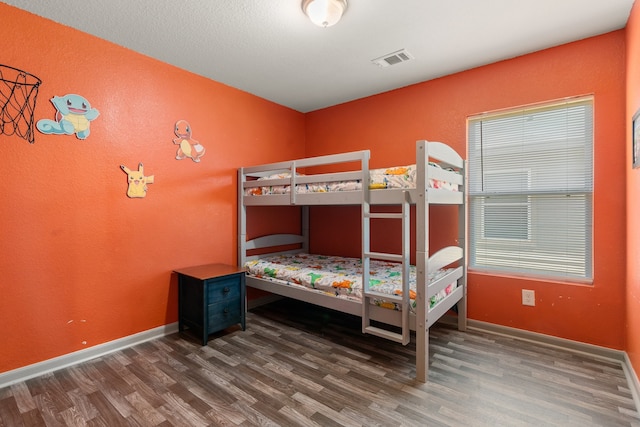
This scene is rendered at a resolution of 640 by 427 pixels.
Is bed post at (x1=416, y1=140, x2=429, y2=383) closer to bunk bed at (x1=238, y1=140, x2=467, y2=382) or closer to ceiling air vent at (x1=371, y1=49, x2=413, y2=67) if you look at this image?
bunk bed at (x1=238, y1=140, x2=467, y2=382)

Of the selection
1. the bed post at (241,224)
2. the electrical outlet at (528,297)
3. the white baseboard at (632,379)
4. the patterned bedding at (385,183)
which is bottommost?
the white baseboard at (632,379)

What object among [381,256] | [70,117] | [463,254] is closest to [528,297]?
[463,254]

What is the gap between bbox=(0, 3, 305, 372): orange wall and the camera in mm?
2000

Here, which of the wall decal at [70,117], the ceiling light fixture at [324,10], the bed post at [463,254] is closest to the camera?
the ceiling light fixture at [324,10]

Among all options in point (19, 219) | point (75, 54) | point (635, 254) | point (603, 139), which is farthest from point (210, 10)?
point (635, 254)

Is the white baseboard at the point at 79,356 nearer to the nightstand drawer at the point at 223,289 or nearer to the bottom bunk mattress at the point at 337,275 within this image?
the nightstand drawer at the point at 223,289

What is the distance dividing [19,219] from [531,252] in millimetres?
3816

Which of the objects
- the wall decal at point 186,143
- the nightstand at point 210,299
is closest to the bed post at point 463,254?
the nightstand at point 210,299

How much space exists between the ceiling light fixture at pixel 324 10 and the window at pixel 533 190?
1.65m

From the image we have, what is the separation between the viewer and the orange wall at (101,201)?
2.00m

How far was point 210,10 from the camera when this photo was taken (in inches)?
78.5

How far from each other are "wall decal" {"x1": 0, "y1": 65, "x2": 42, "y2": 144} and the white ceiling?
443 mm

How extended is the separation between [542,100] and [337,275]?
220cm

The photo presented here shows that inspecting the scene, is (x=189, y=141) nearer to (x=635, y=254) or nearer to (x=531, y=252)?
(x=531, y=252)
